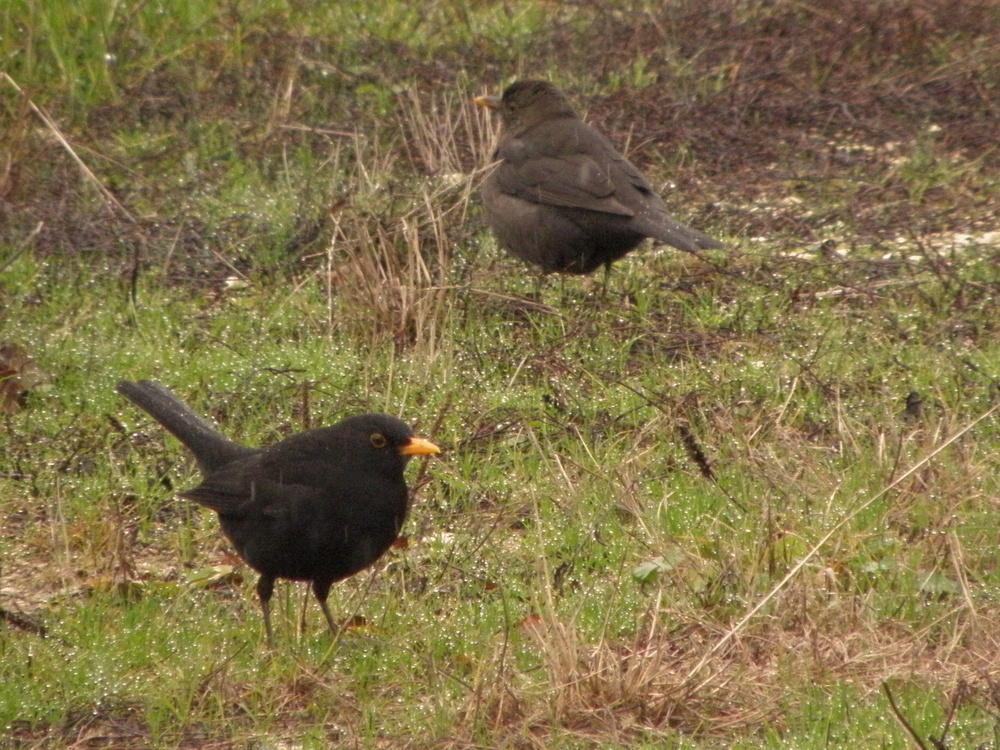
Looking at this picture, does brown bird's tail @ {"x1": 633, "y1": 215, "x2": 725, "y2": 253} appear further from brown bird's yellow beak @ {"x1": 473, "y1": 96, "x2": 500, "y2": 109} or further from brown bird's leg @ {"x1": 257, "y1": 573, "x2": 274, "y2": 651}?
brown bird's leg @ {"x1": 257, "y1": 573, "x2": 274, "y2": 651}

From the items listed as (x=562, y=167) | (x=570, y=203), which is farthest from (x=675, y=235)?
(x=562, y=167)

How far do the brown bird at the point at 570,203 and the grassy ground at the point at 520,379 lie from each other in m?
0.23

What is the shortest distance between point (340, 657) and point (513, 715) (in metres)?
0.69

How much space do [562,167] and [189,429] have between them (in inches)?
135

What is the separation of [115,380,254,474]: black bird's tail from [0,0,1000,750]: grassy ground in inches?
14.5

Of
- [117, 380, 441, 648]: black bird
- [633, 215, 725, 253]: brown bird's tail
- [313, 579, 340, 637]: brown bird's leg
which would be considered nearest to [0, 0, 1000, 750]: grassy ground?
[313, 579, 340, 637]: brown bird's leg

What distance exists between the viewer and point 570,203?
307 inches

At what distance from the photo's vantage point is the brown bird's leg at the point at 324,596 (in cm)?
456

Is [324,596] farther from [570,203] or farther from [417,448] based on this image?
[570,203]

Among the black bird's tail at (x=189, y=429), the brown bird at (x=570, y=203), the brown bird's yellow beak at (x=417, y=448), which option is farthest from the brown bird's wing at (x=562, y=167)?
the brown bird's yellow beak at (x=417, y=448)

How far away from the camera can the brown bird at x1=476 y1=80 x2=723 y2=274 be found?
7.49 metres

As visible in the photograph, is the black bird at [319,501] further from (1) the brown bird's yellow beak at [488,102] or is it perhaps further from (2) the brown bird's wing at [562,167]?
(1) the brown bird's yellow beak at [488,102]

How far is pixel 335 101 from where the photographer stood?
10375mm

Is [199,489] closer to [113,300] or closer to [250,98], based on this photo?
[113,300]
